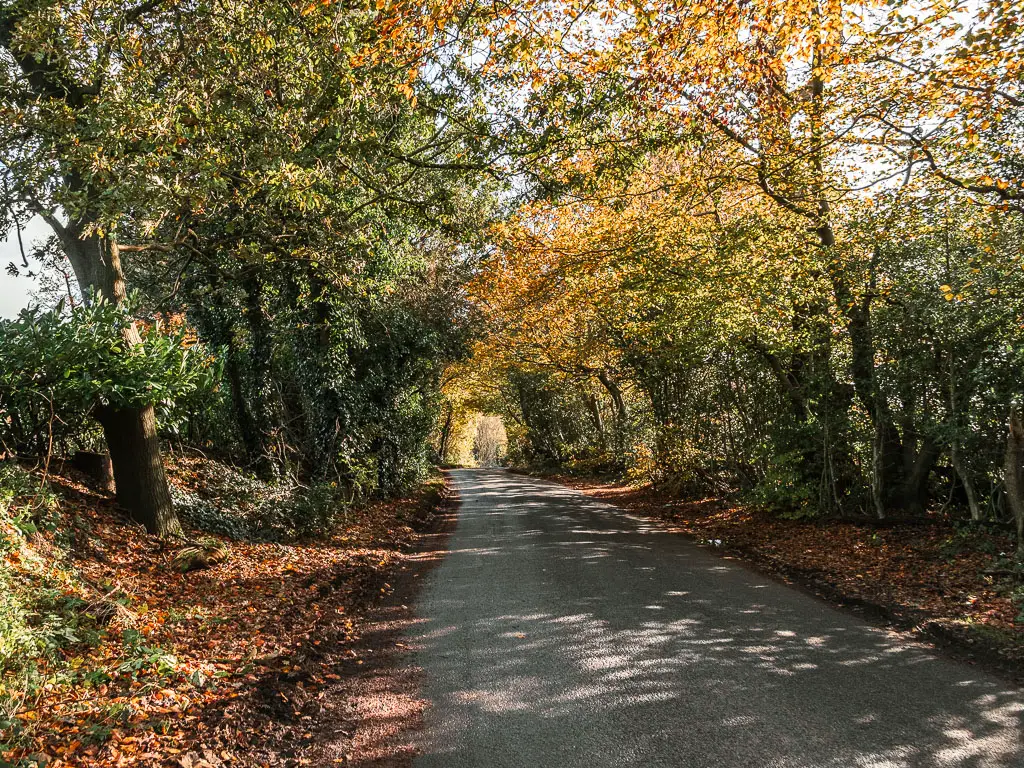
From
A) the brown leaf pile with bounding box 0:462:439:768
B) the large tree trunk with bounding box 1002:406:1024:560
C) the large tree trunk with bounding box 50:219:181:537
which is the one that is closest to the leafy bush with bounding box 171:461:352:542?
the brown leaf pile with bounding box 0:462:439:768

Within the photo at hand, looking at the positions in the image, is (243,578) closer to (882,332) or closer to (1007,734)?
(1007,734)

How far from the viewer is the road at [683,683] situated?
367 cm

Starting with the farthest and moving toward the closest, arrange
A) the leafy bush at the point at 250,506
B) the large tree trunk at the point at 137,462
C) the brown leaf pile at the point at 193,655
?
the leafy bush at the point at 250,506 → the large tree trunk at the point at 137,462 → the brown leaf pile at the point at 193,655

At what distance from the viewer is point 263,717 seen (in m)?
4.21

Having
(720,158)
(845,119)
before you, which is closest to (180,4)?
(720,158)

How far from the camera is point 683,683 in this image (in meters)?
→ 4.55

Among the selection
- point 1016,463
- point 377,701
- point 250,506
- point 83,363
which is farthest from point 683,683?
point 250,506

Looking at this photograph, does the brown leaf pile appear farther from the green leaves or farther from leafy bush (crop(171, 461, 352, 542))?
the green leaves

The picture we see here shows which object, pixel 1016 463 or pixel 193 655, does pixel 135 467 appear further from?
pixel 1016 463

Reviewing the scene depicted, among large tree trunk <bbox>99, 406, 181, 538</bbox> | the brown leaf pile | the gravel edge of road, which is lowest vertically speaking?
the gravel edge of road

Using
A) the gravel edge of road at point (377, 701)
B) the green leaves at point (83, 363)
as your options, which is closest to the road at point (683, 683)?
the gravel edge of road at point (377, 701)

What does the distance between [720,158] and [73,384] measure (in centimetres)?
1010

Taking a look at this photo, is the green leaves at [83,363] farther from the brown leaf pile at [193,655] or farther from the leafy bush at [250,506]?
the leafy bush at [250,506]

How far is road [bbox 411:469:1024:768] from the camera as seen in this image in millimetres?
3672
